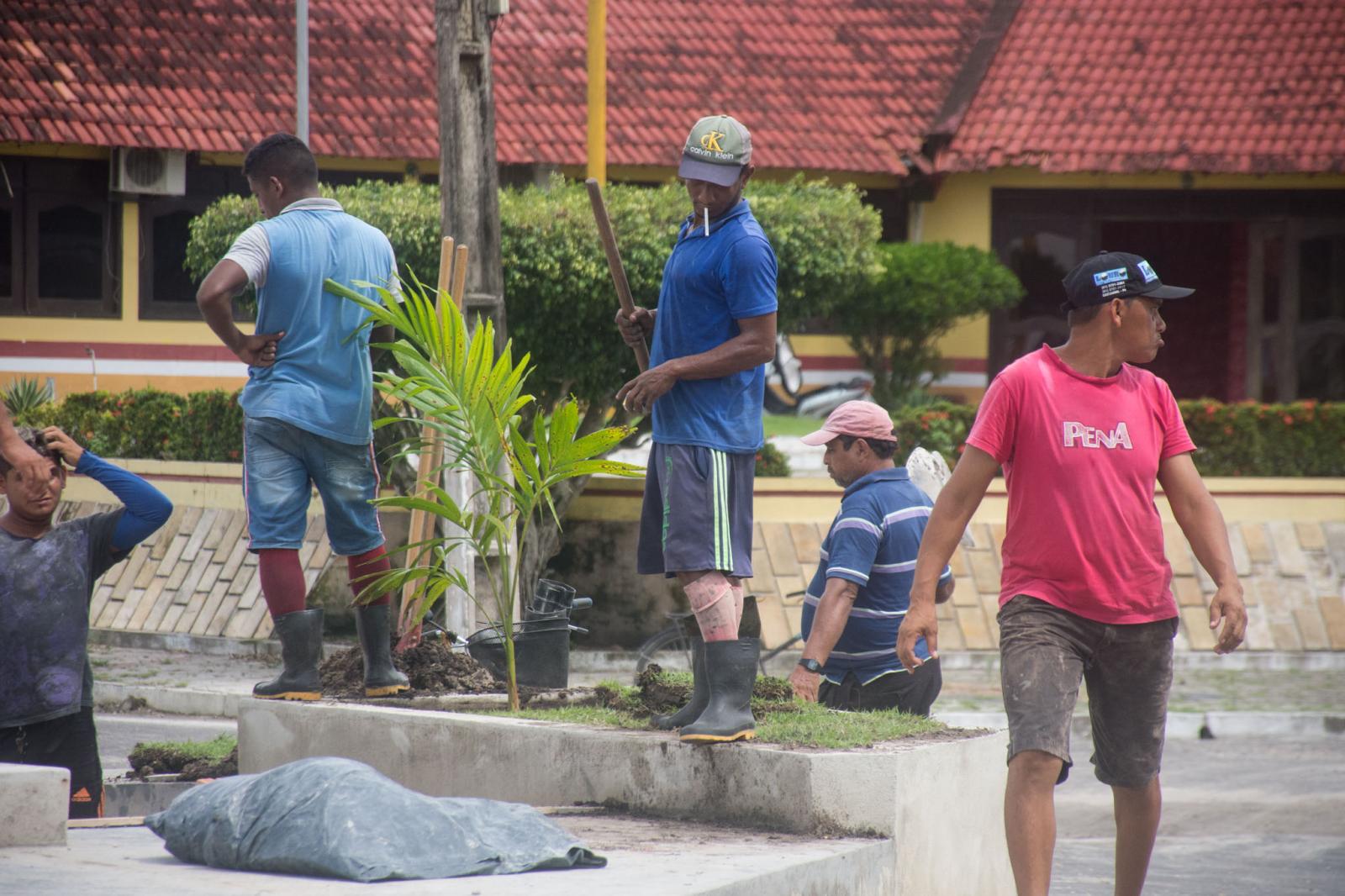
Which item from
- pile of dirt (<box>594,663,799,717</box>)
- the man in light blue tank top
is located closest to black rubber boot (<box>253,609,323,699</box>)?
the man in light blue tank top

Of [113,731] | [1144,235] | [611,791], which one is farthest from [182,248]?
[611,791]

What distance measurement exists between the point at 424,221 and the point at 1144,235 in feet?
46.1

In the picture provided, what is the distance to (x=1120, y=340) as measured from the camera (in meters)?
5.05

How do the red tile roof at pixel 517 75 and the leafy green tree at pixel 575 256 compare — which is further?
the red tile roof at pixel 517 75

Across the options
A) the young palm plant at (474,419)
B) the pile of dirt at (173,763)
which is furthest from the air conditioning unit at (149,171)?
the young palm plant at (474,419)

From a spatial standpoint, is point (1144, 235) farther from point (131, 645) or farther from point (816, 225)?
point (131, 645)

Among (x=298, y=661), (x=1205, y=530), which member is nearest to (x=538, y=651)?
(x=298, y=661)

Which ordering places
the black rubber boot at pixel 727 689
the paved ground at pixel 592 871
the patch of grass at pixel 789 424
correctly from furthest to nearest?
the patch of grass at pixel 789 424 → the black rubber boot at pixel 727 689 → the paved ground at pixel 592 871

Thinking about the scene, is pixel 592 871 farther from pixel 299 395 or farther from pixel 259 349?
pixel 259 349

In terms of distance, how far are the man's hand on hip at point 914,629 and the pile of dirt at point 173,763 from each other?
10.8 feet

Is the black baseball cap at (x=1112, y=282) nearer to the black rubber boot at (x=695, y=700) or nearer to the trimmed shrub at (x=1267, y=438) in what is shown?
the black rubber boot at (x=695, y=700)

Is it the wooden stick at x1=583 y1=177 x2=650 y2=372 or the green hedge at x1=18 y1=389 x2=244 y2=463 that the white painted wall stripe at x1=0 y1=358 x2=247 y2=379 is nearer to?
the green hedge at x1=18 y1=389 x2=244 y2=463

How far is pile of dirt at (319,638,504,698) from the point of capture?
6.92 metres

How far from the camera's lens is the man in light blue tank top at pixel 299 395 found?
643 cm
